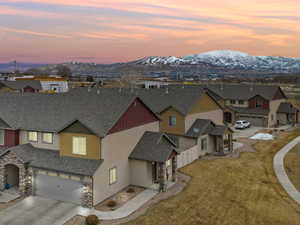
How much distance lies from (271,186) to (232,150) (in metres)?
12.4

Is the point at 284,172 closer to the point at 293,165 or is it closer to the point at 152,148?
the point at 293,165

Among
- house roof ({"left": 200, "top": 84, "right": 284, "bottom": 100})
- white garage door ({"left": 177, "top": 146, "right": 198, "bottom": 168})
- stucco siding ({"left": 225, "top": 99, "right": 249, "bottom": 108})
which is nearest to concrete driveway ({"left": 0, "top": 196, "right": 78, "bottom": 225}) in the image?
white garage door ({"left": 177, "top": 146, "right": 198, "bottom": 168})

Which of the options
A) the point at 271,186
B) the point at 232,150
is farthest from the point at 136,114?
the point at 232,150

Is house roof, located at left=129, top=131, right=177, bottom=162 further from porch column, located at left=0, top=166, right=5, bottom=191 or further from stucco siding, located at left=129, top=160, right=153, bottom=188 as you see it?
porch column, located at left=0, top=166, right=5, bottom=191

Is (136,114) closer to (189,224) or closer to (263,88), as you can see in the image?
(189,224)

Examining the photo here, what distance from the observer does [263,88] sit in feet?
203

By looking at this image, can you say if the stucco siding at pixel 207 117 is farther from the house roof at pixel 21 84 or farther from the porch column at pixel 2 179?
the house roof at pixel 21 84

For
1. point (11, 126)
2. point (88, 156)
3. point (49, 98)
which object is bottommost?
point (88, 156)

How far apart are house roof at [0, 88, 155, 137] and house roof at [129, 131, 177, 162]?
13.0 ft

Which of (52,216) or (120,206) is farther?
(120,206)

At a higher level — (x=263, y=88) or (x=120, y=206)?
(x=263, y=88)

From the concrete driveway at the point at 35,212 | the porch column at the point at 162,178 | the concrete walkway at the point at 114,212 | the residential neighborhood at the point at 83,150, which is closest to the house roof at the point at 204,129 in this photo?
the residential neighborhood at the point at 83,150

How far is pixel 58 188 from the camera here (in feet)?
73.4

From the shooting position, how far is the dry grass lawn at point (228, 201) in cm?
1916
